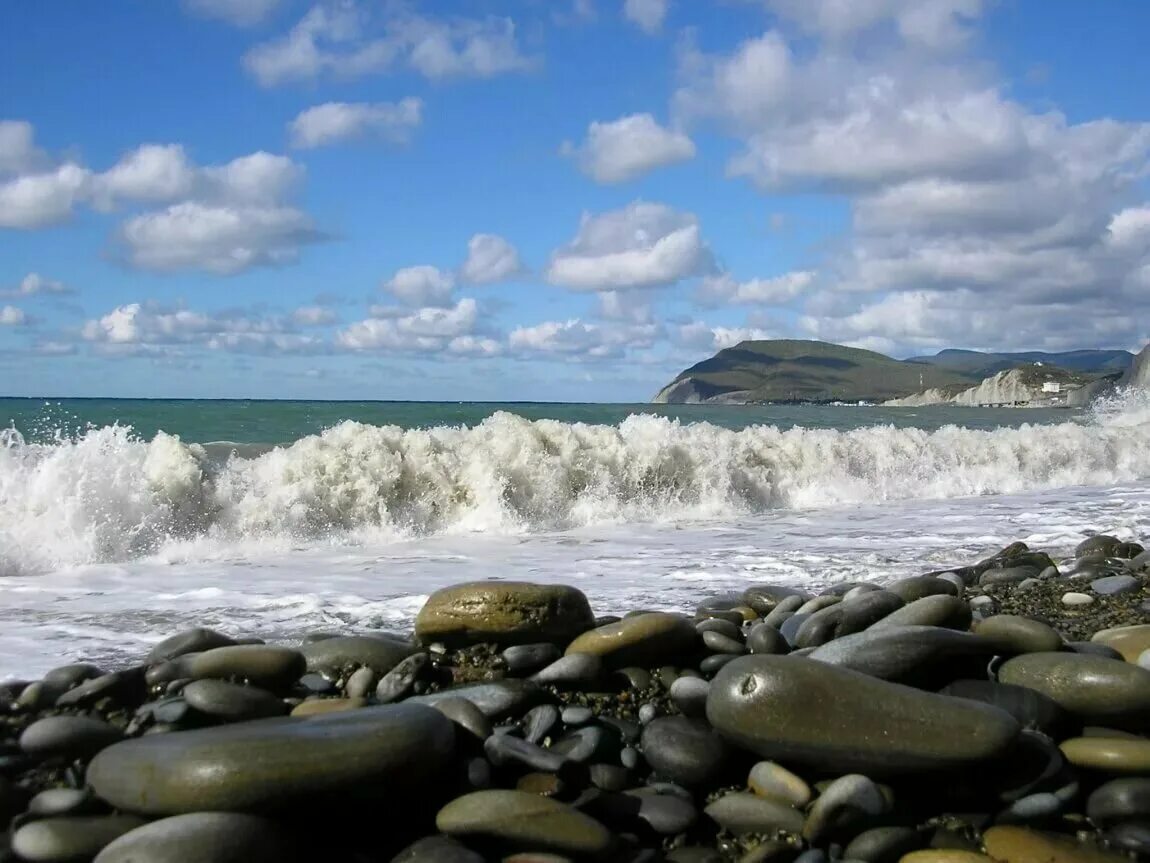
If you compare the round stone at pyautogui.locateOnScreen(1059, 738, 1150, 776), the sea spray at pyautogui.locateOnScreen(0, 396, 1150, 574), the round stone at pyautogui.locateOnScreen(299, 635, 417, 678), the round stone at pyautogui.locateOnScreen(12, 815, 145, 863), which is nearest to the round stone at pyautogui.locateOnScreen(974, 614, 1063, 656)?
the round stone at pyautogui.locateOnScreen(1059, 738, 1150, 776)

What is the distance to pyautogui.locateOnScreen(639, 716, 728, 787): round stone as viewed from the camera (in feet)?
10.8

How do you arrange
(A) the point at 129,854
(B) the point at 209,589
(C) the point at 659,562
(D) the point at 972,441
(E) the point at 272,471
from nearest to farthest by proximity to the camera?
(A) the point at 129,854 → (B) the point at 209,589 → (C) the point at 659,562 → (E) the point at 272,471 → (D) the point at 972,441

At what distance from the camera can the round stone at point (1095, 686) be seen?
351cm

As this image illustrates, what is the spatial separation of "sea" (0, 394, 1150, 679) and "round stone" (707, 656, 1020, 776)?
2932 millimetres

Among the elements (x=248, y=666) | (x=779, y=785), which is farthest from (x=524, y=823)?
(x=248, y=666)

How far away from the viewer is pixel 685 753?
11.0 feet

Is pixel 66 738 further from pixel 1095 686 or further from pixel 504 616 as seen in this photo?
pixel 1095 686

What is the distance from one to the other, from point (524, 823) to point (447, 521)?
28.5ft

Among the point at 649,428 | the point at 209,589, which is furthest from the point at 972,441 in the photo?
the point at 209,589

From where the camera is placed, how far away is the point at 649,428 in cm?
1461

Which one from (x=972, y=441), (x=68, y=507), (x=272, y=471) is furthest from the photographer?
(x=972, y=441)

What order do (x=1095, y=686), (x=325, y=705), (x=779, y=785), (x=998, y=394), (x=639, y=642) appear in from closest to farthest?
(x=779, y=785), (x=1095, y=686), (x=325, y=705), (x=639, y=642), (x=998, y=394)

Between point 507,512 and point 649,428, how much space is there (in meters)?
3.69

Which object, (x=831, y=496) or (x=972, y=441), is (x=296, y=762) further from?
(x=972, y=441)
